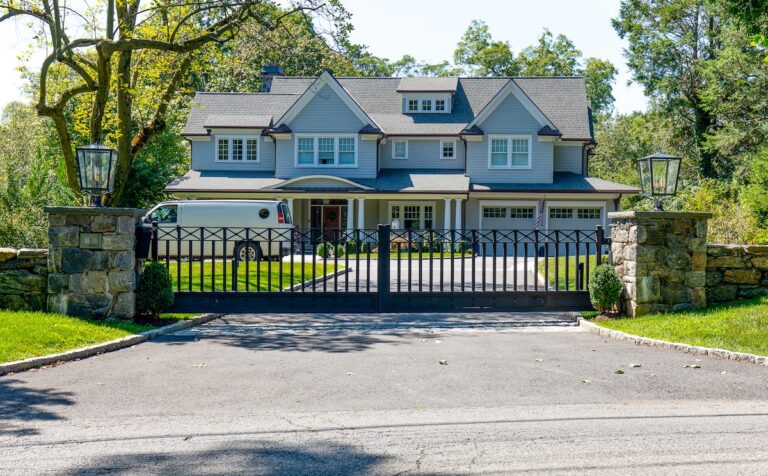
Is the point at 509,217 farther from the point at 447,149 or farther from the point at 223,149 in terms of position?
the point at 223,149

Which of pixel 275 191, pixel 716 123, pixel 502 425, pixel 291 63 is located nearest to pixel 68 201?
pixel 275 191

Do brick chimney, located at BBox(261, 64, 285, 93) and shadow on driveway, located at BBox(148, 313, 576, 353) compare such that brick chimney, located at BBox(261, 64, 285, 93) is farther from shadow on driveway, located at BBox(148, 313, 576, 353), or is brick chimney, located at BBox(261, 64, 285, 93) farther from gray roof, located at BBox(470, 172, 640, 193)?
shadow on driveway, located at BBox(148, 313, 576, 353)

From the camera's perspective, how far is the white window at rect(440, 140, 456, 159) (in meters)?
35.0

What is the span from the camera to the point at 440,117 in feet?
118

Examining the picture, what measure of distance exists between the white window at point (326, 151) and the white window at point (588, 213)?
34.6 ft

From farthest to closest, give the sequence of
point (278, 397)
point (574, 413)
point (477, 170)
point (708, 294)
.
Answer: point (477, 170) < point (708, 294) < point (278, 397) < point (574, 413)

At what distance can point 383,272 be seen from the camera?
12.1 metres

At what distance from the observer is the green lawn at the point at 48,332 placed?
869cm

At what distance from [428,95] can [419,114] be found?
103 centimetres

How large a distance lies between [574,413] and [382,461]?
2107mm

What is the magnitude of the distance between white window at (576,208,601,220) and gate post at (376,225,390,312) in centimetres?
2352

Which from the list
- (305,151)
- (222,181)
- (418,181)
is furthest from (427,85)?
(222,181)

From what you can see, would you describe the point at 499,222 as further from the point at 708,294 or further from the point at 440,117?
the point at 708,294

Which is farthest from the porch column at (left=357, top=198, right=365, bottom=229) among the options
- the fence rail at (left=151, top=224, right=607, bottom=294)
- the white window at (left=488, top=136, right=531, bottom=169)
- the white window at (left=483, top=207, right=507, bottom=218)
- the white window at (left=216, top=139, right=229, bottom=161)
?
the white window at (left=216, top=139, right=229, bottom=161)
